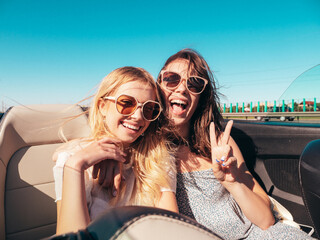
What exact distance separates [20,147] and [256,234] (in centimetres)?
192

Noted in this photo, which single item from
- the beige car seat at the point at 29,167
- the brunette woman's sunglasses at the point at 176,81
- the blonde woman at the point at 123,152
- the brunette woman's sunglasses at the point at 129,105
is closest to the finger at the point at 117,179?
the blonde woman at the point at 123,152

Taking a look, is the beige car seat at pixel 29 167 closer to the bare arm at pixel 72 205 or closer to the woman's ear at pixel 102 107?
the woman's ear at pixel 102 107

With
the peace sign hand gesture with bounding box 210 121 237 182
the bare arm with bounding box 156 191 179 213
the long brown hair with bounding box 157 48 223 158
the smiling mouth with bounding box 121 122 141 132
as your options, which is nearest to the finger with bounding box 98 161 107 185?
the smiling mouth with bounding box 121 122 141 132

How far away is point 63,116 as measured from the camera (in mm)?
1767

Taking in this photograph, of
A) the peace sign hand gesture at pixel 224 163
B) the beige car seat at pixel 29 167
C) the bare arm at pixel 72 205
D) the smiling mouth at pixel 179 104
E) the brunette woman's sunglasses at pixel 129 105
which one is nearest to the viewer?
the bare arm at pixel 72 205

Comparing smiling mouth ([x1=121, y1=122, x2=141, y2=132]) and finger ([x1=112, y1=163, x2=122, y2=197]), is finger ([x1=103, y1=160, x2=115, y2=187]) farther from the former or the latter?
smiling mouth ([x1=121, y1=122, x2=141, y2=132])

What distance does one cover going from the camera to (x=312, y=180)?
1052 millimetres

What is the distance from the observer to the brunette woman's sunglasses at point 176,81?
1.65 metres

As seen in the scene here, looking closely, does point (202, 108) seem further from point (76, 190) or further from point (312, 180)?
point (76, 190)

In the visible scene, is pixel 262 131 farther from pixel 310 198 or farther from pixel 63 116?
pixel 63 116

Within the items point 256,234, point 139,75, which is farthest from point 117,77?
point 256,234

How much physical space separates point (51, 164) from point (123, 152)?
800mm

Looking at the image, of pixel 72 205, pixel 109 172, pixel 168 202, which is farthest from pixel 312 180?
pixel 72 205

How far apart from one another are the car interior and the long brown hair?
2.10 ft
